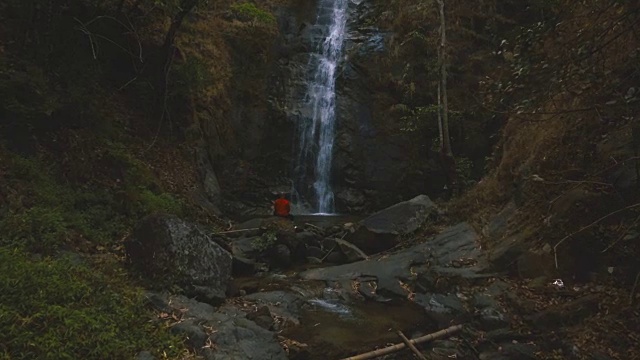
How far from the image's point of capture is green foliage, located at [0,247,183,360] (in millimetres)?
3656

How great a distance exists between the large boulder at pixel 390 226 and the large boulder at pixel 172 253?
5095 mm

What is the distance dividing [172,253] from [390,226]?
605cm

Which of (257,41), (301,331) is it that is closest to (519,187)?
(301,331)

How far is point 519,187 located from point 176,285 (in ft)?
20.0

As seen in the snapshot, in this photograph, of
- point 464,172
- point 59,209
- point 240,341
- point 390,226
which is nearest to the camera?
point 240,341

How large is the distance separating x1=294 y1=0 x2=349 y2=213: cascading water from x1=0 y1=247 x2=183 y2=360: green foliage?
12.8 metres

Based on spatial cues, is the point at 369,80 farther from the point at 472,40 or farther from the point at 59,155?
the point at 59,155

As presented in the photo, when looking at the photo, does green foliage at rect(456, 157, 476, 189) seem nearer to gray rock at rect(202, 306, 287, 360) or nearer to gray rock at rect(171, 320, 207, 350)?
gray rock at rect(202, 306, 287, 360)

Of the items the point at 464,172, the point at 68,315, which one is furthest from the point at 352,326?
the point at 464,172

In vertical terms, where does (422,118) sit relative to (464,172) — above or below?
above

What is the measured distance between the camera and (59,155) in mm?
7742

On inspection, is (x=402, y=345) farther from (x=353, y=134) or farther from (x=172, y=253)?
(x=353, y=134)

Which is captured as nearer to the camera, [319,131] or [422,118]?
[422,118]

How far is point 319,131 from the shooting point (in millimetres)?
18469
